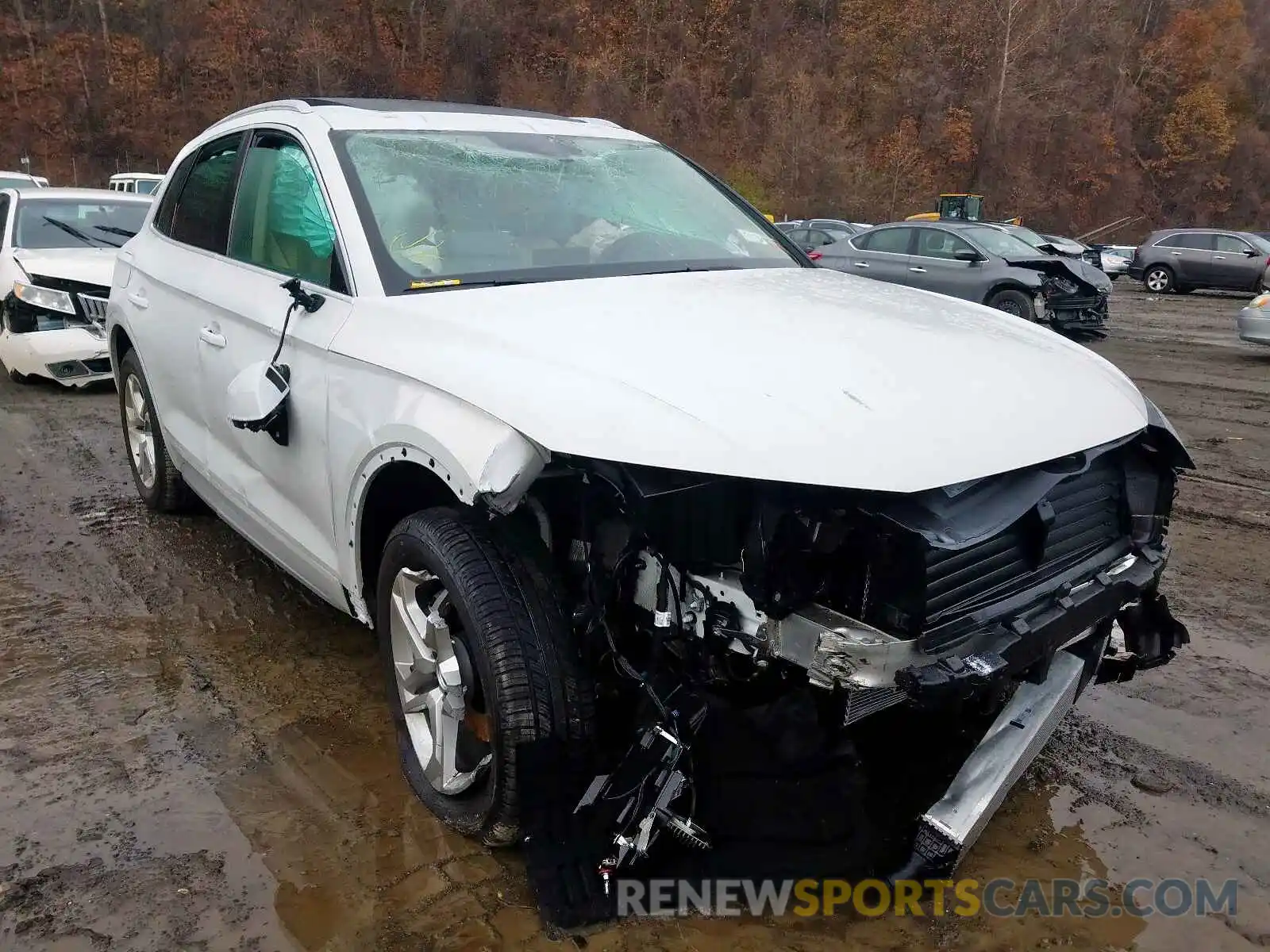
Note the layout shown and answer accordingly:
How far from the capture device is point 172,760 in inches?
117

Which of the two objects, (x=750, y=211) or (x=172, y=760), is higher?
(x=750, y=211)

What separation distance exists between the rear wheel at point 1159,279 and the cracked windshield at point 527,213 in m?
20.8

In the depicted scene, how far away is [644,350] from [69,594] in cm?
318

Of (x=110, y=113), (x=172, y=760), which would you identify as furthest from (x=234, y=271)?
(x=110, y=113)

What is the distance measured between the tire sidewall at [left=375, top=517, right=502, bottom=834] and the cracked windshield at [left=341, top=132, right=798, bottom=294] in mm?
786

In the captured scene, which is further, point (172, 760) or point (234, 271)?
point (234, 271)

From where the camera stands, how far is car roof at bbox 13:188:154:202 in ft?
28.9

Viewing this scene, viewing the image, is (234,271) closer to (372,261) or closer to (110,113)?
(372,261)

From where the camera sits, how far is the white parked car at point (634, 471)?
2.10 m

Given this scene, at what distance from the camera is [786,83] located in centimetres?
4884

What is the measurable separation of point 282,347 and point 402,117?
1.02 meters

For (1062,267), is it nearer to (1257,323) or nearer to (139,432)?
A: (1257,323)

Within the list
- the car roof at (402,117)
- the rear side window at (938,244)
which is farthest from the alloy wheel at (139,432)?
the rear side window at (938,244)

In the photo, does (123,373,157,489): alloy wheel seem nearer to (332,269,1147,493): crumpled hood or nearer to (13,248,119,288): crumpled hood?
(332,269,1147,493): crumpled hood
